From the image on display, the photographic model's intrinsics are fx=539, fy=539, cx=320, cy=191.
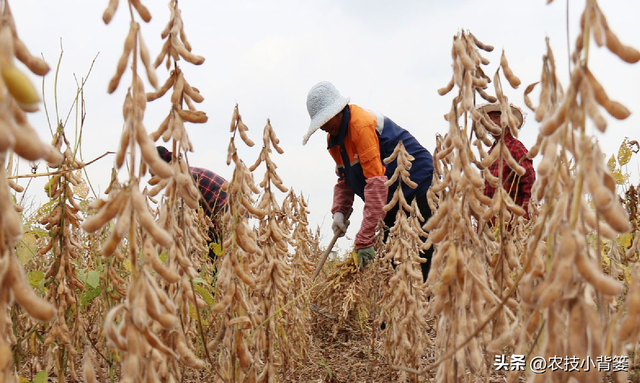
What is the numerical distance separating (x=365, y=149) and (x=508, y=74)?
304 centimetres

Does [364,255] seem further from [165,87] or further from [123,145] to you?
[123,145]

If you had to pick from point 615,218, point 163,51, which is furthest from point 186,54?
point 615,218

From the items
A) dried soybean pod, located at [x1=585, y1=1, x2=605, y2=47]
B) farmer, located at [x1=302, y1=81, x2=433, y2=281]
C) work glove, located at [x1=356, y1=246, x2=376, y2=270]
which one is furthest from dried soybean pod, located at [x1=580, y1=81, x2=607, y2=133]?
work glove, located at [x1=356, y1=246, x2=376, y2=270]

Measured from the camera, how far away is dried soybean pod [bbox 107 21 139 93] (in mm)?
1206

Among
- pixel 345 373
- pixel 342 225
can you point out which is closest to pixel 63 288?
pixel 345 373

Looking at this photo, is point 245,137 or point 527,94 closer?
point 527,94

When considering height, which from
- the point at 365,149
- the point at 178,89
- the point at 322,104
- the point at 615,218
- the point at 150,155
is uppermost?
the point at 322,104

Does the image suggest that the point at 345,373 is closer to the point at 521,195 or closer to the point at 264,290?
the point at 264,290

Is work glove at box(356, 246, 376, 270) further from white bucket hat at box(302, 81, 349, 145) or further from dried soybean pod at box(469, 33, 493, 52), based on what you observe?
dried soybean pod at box(469, 33, 493, 52)

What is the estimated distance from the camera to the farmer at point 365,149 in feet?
15.9

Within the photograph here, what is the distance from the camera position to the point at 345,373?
4020mm

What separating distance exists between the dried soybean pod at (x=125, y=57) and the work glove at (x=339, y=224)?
4544 mm

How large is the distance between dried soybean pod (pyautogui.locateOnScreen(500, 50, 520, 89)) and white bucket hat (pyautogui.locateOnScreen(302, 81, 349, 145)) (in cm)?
305

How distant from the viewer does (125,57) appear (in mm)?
1237
